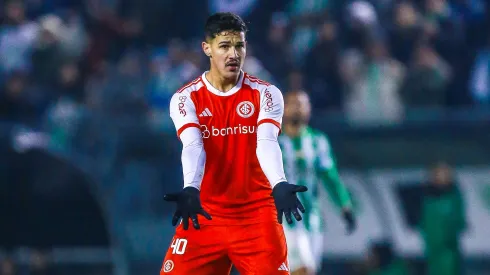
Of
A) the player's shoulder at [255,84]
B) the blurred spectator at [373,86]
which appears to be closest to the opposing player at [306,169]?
the player's shoulder at [255,84]

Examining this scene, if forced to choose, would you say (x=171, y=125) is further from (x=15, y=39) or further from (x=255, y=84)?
(x=255, y=84)

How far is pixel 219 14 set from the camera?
5.94 m

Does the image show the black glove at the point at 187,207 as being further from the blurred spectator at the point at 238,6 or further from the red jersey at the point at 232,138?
the blurred spectator at the point at 238,6

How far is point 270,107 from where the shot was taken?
5910mm

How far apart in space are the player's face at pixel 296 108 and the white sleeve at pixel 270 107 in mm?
2663

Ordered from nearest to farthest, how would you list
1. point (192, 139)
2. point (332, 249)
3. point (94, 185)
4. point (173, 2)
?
point (192, 139) < point (94, 185) < point (332, 249) < point (173, 2)

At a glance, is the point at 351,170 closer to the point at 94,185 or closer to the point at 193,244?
the point at 94,185

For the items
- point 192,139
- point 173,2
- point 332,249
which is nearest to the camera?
point 192,139

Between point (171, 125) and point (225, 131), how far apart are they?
235 inches

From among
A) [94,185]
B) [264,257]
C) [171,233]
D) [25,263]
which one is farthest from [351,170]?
[264,257]

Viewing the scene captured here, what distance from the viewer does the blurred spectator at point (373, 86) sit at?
12.0 meters

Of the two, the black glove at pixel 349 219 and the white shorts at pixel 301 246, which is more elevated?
the black glove at pixel 349 219

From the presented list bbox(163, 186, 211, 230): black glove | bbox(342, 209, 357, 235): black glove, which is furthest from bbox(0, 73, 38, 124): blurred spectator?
bbox(163, 186, 211, 230): black glove

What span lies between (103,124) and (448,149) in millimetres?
3972
